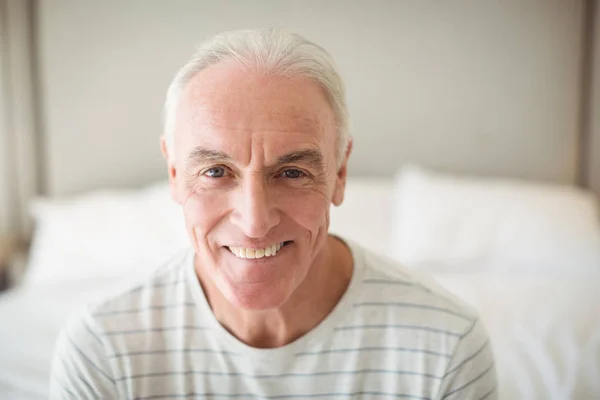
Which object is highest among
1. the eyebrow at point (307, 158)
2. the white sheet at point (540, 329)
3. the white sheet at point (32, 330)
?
the eyebrow at point (307, 158)

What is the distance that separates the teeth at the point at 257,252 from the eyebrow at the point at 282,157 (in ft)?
0.48

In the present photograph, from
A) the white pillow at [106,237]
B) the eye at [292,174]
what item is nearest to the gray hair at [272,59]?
the eye at [292,174]

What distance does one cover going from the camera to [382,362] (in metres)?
1.03

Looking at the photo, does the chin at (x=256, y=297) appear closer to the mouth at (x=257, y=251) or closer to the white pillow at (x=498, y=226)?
the mouth at (x=257, y=251)

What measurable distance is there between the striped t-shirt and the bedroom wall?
170 cm

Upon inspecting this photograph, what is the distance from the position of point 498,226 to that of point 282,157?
5.41 feet

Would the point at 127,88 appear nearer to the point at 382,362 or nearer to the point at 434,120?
the point at 434,120

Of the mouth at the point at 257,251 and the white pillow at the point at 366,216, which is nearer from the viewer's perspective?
the mouth at the point at 257,251

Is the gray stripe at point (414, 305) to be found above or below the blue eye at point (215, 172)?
below

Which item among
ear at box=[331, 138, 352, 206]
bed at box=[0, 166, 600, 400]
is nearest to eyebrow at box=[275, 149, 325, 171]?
ear at box=[331, 138, 352, 206]

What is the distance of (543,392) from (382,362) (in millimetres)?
628

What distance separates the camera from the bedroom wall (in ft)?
8.34

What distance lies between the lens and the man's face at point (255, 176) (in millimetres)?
873

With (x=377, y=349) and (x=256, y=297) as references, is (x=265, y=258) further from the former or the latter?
(x=377, y=349)
